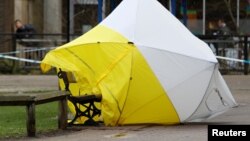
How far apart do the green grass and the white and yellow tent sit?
109 cm

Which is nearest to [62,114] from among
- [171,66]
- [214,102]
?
[171,66]

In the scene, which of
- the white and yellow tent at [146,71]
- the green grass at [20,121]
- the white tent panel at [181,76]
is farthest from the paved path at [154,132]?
the green grass at [20,121]

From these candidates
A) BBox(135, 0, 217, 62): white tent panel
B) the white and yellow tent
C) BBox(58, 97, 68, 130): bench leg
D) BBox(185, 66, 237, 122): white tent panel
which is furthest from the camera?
BBox(135, 0, 217, 62): white tent panel

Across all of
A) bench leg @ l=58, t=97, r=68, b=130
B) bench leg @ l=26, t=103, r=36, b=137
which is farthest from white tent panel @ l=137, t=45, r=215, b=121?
bench leg @ l=26, t=103, r=36, b=137

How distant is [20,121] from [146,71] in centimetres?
293

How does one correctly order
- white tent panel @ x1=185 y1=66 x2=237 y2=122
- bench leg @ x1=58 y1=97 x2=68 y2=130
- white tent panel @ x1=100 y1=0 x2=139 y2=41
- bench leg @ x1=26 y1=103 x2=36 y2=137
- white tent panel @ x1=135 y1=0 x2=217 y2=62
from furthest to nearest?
white tent panel @ x1=100 y1=0 x2=139 y2=41 < white tent panel @ x1=135 y1=0 x2=217 y2=62 < white tent panel @ x1=185 y1=66 x2=237 y2=122 < bench leg @ x1=58 y1=97 x2=68 y2=130 < bench leg @ x1=26 y1=103 x2=36 y2=137

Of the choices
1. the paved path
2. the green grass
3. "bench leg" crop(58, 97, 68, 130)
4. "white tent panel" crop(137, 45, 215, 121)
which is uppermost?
"white tent panel" crop(137, 45, 215, 121)

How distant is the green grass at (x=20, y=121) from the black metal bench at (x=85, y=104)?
0.53 meters

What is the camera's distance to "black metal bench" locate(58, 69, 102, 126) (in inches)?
496

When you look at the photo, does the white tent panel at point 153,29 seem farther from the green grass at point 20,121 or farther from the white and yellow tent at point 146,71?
the green grass at point 20,121

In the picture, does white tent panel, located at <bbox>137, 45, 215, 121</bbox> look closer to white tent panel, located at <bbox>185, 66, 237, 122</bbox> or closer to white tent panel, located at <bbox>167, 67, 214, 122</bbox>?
white tent panel, located at <bbox>167, 67, 214, 122</bbox>

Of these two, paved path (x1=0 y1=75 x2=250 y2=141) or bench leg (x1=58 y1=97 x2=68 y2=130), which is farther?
bench leg (x1=58 y1=97 x2=68 y2=130)

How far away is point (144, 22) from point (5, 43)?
14275 mm

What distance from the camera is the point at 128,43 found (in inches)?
497
